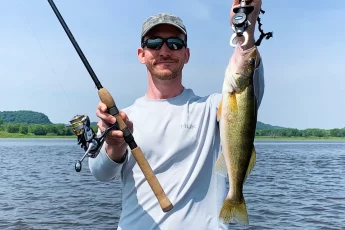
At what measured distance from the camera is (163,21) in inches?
141

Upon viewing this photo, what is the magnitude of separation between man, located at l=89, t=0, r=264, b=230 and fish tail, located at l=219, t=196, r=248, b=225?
151 millimetres

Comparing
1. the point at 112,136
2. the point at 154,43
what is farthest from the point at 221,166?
the point at 154,43

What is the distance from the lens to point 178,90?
3.66 m

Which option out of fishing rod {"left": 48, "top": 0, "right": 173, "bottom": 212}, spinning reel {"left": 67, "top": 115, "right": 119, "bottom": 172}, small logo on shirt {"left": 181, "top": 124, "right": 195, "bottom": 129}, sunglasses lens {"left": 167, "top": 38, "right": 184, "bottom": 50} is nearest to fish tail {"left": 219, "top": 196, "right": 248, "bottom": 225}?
fishing rod {"left": 48, "top": 0, "right": 173, "bottom": 212}

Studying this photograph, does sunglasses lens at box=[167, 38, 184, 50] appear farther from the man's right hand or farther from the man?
the man's right hand

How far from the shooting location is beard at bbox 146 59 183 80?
139 inches

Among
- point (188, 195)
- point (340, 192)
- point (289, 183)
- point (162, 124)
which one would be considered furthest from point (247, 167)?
point (289, 183)

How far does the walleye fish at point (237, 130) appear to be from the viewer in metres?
3.01

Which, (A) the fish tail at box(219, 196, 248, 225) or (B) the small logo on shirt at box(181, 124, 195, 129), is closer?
(A) the fish tail at box(219, 196, 248, 225)

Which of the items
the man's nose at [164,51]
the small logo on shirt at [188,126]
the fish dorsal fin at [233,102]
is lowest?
the small logo on shirt at [188,126]

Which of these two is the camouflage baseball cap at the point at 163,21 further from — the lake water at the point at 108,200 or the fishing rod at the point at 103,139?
the lake water at the point at 108,200

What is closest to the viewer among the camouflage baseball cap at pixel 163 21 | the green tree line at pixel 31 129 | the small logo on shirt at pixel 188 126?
the small logo on shirt at pixel 188 126

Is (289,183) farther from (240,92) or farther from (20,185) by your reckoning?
(240,92)

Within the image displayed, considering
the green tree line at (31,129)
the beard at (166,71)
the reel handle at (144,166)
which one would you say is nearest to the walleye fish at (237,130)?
the reel handle at (144,166)
